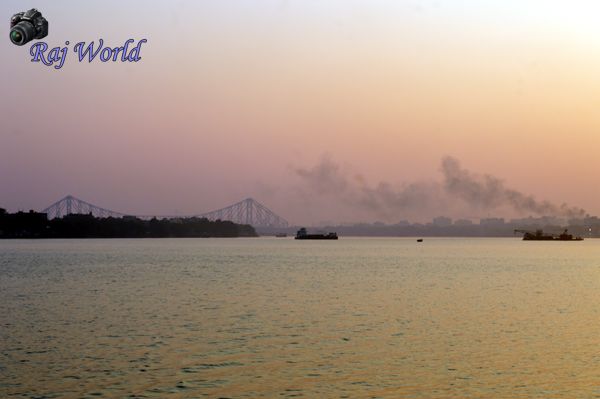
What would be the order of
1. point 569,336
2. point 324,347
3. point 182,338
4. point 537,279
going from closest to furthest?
1. point 324,347
2. point 182,338
3. point 569,336
4. point 537,279

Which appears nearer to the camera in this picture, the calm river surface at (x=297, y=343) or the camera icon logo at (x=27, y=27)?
the calm river surface at (x=297, y=343)

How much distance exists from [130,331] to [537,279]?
5623 cm

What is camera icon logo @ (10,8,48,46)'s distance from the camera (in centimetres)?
3747

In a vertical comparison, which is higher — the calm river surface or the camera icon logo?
the camera icon logo

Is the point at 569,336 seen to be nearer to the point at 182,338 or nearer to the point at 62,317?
the point at 182,338

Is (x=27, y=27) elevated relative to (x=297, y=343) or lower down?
elevated

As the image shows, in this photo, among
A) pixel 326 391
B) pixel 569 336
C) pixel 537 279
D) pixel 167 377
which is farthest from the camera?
pixel 537 279

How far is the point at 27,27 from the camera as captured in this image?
39562 mm

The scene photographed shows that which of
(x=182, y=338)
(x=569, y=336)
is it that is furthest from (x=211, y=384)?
(x=569, y=336)

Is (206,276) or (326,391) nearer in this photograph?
(326,391)

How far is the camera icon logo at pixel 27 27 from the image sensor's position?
123ft

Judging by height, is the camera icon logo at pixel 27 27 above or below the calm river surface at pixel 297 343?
above

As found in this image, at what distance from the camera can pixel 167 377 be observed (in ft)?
78.3

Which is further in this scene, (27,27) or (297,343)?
(27,27)
